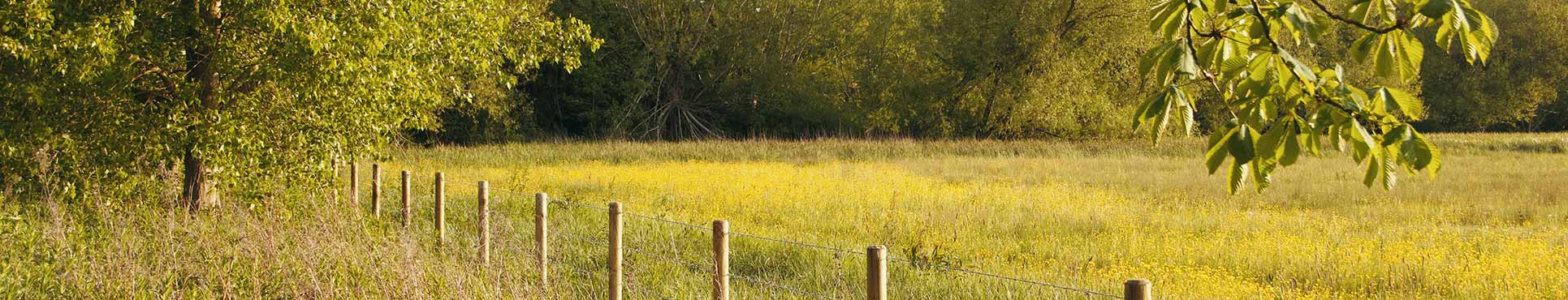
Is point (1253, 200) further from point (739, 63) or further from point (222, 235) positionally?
point (739, 63)

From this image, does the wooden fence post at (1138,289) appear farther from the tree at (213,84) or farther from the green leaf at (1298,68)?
the tree at (213,84)

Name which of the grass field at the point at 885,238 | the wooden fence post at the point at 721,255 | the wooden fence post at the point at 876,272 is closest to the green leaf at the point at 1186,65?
the wooden fence post at the point at 876,272

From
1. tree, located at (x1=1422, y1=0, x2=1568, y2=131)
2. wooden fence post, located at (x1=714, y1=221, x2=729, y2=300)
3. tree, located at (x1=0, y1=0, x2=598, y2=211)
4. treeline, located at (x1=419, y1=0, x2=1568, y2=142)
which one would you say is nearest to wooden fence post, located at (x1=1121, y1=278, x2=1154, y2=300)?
wooden fence post, located at (x1=714, y1=221, x2=729, y2=300)

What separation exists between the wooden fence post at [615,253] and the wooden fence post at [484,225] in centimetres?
178

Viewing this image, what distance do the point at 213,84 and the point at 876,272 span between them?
7766mm

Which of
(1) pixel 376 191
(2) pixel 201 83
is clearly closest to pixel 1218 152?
(2) pixel 201 83

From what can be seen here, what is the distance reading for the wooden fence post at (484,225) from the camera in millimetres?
8852

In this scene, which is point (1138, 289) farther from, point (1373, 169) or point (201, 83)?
point (201, 83)

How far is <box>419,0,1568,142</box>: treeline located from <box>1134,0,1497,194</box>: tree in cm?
3055

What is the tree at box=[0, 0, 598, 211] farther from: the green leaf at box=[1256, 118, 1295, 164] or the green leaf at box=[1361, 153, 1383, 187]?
the green leaf at box=[1361, 153, 1383, 187]

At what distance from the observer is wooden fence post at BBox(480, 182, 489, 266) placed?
885 cm

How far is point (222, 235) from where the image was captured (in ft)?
30.6

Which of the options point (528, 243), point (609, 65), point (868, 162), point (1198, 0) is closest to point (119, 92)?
point (528, 243)

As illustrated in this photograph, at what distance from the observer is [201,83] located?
10.3m
